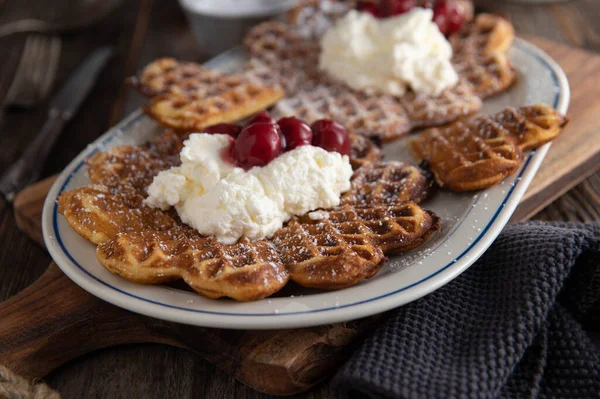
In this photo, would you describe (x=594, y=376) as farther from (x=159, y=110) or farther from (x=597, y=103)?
(x=159, y=110)

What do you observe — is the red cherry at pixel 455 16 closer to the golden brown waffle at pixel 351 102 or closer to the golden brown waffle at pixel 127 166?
the golden brown waffle at pixel 351 102

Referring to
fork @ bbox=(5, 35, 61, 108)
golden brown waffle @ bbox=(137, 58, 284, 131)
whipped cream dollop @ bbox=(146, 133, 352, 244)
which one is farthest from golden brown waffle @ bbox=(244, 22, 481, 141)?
fork @ bbox=(5, 35, 61, 108)

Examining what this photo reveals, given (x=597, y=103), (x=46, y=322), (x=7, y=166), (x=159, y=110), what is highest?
(x=597, y=103)

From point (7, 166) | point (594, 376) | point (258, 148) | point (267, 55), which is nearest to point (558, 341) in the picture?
point (594, 376)

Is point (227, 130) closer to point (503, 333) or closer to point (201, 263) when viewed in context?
point (201, 263)

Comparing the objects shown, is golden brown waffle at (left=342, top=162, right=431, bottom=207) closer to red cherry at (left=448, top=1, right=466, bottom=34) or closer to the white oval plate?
the white oval plate

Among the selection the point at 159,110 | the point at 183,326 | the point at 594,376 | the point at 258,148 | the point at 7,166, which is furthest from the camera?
the point at 7,166

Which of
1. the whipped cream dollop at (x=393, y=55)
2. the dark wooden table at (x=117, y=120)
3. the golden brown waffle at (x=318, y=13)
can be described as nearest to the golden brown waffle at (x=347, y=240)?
the dark wooden table at (x=117, y=120)
